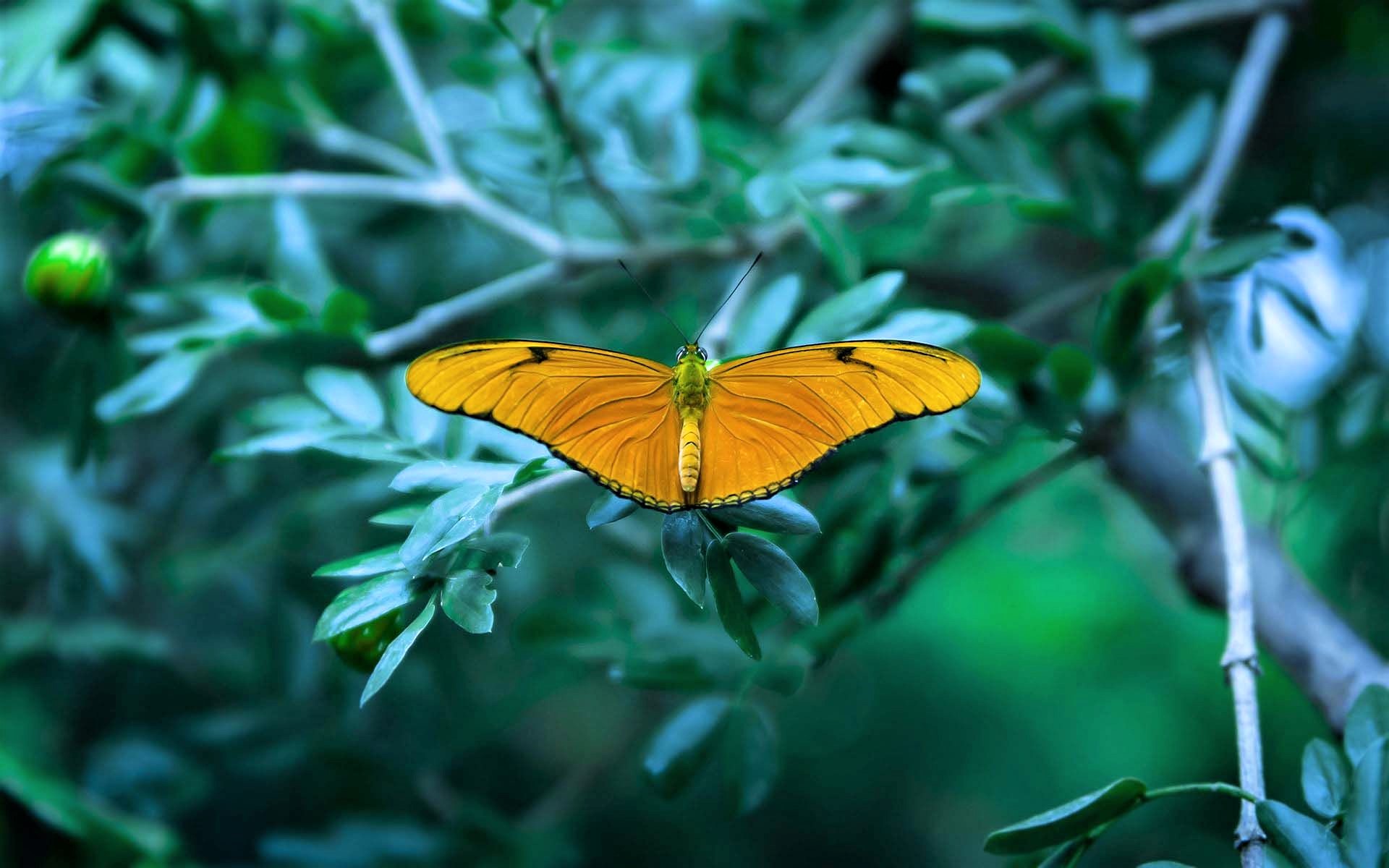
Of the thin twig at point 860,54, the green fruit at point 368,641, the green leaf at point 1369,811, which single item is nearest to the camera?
the green leaf at point 1369,811

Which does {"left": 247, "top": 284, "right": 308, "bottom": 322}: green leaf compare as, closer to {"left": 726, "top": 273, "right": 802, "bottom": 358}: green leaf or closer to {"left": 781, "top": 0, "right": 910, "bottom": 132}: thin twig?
{"left": 726, "top": 273, "right": 802, "bottom": 358}: green leaf

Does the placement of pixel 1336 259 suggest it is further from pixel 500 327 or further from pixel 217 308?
pixel 217 308

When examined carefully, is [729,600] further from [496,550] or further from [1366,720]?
[1366,720]

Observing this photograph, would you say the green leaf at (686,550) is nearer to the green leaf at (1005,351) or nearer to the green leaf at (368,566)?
Result: the green leaf at (368,566)

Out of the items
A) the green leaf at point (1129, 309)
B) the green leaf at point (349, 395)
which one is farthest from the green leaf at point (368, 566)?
the green leaf at point (1129, 309)

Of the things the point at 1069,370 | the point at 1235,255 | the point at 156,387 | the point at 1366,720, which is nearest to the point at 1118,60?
the point at 1235,255

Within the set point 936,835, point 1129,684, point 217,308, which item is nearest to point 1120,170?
point 217,308
